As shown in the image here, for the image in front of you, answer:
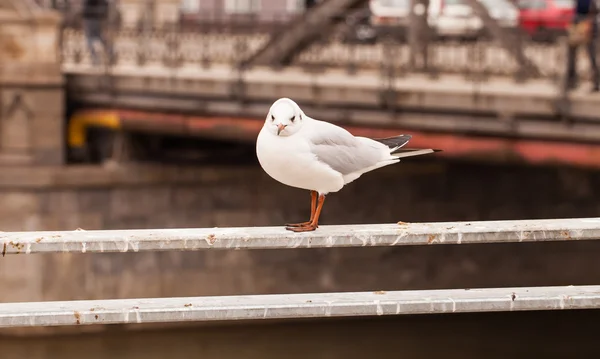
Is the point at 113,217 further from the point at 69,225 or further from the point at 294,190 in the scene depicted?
the point at 294,190

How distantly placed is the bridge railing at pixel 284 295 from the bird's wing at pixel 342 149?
2.62 ft

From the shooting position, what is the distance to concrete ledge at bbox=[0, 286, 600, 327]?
135 inches

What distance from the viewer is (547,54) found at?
50.9 feet

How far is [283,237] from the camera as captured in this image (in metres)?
3.67

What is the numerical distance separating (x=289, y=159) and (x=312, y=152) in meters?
0.12

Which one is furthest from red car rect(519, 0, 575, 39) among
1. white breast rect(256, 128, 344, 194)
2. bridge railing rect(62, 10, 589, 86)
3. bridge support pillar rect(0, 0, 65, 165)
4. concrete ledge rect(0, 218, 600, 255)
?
concrete ledge rect(0, 218, 600, 255)

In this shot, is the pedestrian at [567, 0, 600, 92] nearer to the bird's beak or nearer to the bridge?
the bridge

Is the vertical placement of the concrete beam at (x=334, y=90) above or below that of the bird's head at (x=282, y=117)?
below

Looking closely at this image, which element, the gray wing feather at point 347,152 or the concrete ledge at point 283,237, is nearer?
the concrete ledge at point 283,237

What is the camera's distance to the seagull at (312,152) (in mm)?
4301

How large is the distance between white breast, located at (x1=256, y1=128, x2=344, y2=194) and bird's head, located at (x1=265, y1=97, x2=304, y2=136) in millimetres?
43

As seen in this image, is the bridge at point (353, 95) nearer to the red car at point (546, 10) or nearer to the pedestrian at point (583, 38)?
the pedestrian at point (583, 38)

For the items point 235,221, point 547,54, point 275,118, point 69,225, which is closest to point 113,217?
point 69,225

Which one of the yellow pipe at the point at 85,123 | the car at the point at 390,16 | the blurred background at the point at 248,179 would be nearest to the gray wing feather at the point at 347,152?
the blurred background at the point at 248,179
